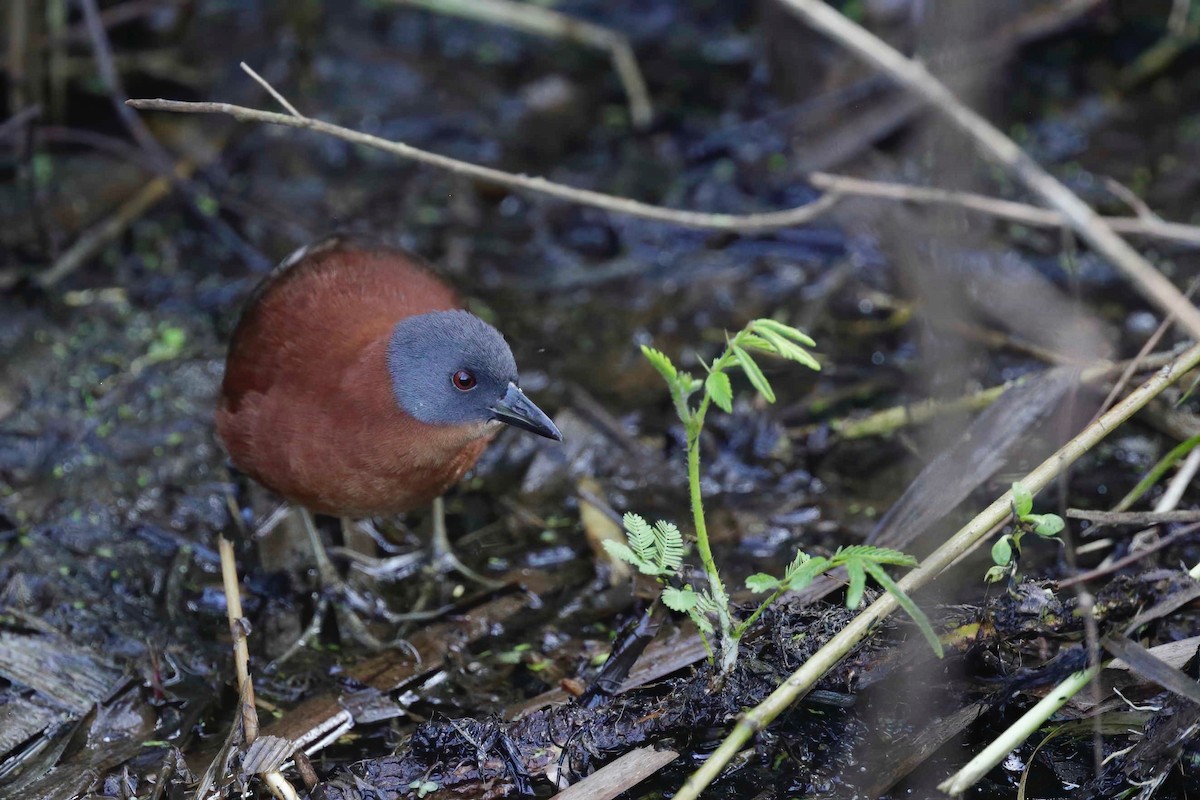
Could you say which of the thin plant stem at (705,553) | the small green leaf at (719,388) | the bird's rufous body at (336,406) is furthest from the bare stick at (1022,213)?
the bird's rufous body at (336,406)

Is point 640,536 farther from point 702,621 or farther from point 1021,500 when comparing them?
point 1021,500

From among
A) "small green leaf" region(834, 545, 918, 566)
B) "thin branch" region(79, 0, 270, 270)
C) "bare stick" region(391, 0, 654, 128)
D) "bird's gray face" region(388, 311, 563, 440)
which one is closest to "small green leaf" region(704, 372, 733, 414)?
"small green leaf" region(834, 545, 918, 566)

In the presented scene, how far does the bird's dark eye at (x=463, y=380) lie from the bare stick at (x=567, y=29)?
9.04 feet

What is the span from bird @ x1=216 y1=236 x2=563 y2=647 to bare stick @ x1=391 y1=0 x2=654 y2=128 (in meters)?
2.42

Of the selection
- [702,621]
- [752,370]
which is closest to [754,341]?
[752,370]

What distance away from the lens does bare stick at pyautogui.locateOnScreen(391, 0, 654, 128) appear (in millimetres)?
5586

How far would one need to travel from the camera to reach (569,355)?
186 inches

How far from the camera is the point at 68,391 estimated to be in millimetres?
4453

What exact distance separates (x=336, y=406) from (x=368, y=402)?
0.31 feet

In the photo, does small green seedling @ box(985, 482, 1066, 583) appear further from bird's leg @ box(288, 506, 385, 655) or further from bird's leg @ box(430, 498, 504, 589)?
bird's leg @ box(288, 506, 385, 655)

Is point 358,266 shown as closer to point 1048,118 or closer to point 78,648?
point 78,648

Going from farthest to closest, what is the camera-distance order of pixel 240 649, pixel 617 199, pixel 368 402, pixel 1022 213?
1. pixel 617 199
2. pixel 1022 213
3. pixel 368 402
4. pixel 240 649

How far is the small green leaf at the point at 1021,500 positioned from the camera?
257 centimetres

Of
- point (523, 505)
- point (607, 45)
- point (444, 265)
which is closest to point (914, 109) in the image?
point (607, 45)
